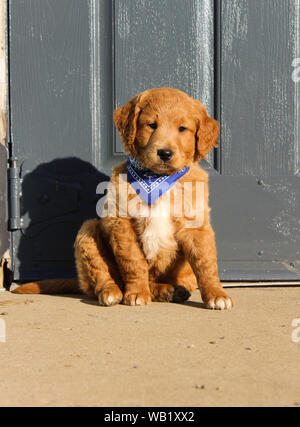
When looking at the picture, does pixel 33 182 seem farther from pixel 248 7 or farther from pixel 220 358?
pixel 220 358

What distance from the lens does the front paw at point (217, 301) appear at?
267 cm

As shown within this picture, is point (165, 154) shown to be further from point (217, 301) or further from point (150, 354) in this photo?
point (150, 354)

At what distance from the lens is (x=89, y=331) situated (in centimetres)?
229

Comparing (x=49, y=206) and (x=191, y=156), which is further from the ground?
(x=191, y=156)

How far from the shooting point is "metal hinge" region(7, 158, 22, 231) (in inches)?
135

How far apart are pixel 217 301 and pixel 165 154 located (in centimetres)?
79

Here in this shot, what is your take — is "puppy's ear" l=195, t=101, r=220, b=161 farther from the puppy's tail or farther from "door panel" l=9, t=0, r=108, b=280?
the puppy's tail

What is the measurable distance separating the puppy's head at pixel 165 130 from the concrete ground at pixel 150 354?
2.57ft

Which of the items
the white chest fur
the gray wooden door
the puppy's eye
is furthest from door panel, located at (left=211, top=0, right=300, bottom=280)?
the puppy's eye

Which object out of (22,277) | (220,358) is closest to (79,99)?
(22,277)

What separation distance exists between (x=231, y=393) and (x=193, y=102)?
1798 mm

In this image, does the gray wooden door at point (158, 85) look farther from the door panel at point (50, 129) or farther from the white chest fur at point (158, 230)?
the white chest fur at point (158, 230)

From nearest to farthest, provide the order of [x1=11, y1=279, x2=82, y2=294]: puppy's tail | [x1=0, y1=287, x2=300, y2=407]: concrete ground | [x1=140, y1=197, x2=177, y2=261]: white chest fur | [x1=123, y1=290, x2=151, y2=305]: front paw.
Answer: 1. [x1=0, y1=287, x2=300, y2=407]: concrete ground
2. [x1=123, y1=290, x2=151, y2=305]: front paw
3. [x1=140, y1=197, x2=177, y2=261]: white chest fur
4. [x1=11, y1=279, x2=82, y2=294]: puppy's tail

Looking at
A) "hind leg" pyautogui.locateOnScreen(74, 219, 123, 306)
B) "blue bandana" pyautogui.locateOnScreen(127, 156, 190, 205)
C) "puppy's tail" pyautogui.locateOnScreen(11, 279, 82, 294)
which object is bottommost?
"puppy's tail" pyautogui.locateOnScreen(11, 279, 82, 294)
